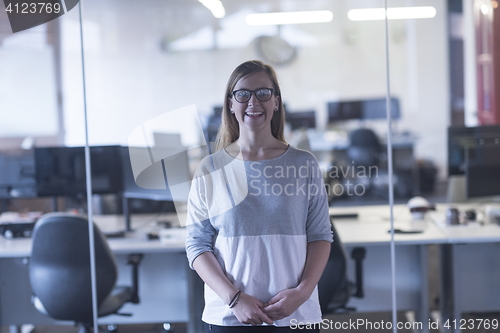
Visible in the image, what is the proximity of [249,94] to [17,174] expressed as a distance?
1.89 m

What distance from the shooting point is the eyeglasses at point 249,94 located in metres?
1.67

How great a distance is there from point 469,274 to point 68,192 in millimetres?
2390

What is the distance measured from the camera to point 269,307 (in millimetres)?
1545

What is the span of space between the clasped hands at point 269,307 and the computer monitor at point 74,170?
1.66 metres

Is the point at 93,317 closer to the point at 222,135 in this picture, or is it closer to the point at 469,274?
the point at 222,135

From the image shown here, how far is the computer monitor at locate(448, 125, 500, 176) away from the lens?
294 cm

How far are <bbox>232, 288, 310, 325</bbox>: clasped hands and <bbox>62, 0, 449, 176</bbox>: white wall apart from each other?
207 inches

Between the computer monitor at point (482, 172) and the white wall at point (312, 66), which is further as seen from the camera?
the white wall at point (312, 66)

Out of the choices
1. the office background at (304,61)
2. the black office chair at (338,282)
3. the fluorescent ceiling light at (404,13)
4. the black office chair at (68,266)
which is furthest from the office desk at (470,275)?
the office background at (304,61)

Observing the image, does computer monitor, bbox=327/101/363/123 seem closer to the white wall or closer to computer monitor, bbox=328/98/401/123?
computer monitor, bbox=328/98/401/123

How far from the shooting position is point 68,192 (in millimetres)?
3008

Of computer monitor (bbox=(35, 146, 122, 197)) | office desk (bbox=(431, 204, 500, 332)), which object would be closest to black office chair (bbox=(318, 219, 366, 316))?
office desk (bbox=(431, 204, 500, 332))

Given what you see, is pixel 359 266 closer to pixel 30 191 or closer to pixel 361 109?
pixel 30 191

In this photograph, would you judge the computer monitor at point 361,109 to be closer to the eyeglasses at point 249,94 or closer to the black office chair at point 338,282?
the black office chair at point 338,282
